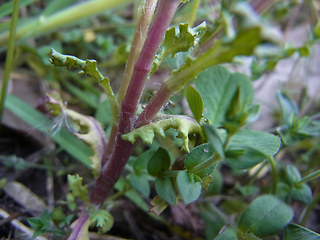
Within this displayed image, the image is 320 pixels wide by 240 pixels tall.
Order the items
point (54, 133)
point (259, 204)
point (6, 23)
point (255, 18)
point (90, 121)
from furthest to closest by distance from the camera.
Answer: point (6, 23), point (54, 133), point (90, 121), point (259, 204), point (255, 18)

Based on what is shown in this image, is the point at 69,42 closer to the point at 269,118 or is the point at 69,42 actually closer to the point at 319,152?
the point at 269,118

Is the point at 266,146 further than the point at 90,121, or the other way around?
the point at 90,121

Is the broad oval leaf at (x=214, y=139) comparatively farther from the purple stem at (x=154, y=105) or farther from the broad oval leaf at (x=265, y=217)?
the broad oval leaf at (x=265, y=217)

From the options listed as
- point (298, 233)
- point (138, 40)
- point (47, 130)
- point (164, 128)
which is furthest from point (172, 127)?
point (47, 130)

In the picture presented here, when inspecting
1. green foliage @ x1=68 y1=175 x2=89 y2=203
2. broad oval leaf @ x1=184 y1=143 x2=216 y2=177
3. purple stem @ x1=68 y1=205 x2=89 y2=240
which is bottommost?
purple stem @ x1=68 y1=205 x2=89 y2=240

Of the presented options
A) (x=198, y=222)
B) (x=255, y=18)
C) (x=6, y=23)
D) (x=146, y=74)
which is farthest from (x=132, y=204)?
(x=6, y=23)

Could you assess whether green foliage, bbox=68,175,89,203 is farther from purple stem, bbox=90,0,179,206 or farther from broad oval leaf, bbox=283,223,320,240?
broad oval leaf, bbox=283,223,320,240

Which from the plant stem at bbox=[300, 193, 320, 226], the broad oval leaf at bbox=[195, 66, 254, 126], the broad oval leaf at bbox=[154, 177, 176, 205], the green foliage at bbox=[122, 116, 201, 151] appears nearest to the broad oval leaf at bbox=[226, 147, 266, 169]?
the green foliage at bbox=[122, 116, 201, 151]
